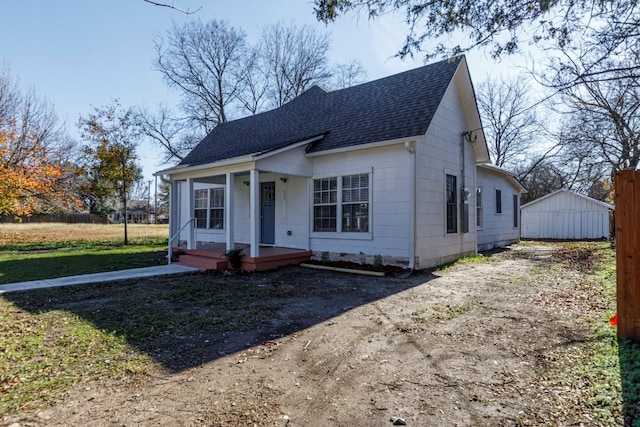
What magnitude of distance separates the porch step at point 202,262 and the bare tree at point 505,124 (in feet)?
84.4

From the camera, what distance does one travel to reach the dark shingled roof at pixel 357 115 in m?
8.95

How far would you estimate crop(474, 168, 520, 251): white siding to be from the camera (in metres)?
13.6

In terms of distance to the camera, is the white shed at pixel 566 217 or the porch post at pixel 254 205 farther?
the white shed at pixel 566 217

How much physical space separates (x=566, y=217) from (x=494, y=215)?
317 inches

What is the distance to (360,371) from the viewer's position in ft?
10.4

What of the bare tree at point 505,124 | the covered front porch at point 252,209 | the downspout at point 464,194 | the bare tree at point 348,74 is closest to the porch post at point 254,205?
the covered front porch at point 252,209

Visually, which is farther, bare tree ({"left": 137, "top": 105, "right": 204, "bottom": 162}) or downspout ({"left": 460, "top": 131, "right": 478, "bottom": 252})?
bare tree ({"left": 137, "top": 105, "right": 204, "bottom": 162})

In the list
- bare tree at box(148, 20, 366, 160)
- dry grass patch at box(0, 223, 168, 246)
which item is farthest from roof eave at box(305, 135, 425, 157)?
bare tree at box(148, 20, 366, 160)

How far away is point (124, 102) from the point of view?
54.1ft

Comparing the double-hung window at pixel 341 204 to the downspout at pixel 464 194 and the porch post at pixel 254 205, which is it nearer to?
the porch post at pixel 254 205

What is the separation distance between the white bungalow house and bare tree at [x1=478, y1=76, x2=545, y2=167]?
1853cm

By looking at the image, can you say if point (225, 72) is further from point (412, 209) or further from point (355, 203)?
point (412, 209)

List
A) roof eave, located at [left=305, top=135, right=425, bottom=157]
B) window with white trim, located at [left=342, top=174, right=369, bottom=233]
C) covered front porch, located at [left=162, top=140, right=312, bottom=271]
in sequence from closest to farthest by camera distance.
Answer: roof eave, located at [left=305, top=135, right=425, bottom=157] → covered front porch, located at [left=162, top=140, right=312, bottom=271] → window with white trim, located at [left=342, top=174, right=369, bottom=233]

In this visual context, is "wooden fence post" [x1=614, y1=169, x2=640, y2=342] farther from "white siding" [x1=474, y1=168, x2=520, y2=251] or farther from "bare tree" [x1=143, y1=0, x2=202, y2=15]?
"white siding" [x1=474, y1=168, x2=520, y2=251]
